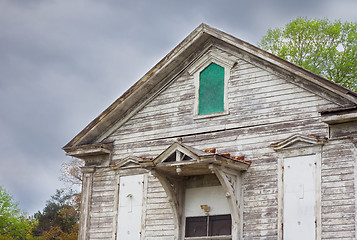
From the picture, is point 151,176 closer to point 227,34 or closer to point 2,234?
point 227,34

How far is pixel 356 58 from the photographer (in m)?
30.7

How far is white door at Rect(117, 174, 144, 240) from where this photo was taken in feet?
58.3

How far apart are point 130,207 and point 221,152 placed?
3.24 metres

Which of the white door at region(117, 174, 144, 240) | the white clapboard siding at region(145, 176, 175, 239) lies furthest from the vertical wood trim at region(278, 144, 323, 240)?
the white door at region(117, 174, 144, 240)

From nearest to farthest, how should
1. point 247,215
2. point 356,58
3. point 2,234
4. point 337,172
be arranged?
point 337,172 → point 247,215 → point 356,58 → point 2,234

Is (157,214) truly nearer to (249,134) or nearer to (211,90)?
(249,134)

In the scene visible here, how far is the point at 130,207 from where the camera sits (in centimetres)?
1802

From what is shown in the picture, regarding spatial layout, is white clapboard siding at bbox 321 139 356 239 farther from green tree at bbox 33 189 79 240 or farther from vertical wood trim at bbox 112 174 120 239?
green tree at bbox 33 189 79 240

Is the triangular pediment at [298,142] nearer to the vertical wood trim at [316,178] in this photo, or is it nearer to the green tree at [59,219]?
the vertical wood trim at [316,178]

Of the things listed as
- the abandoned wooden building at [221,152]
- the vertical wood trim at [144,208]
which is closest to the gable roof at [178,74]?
the abandoned wooden building at [221,152]

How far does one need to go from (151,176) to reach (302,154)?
15.1 feet

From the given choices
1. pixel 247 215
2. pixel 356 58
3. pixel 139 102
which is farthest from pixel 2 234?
pixel 247 215

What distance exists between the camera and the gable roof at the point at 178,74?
15617 millimetres

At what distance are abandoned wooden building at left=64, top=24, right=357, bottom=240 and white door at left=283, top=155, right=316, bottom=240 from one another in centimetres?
2
